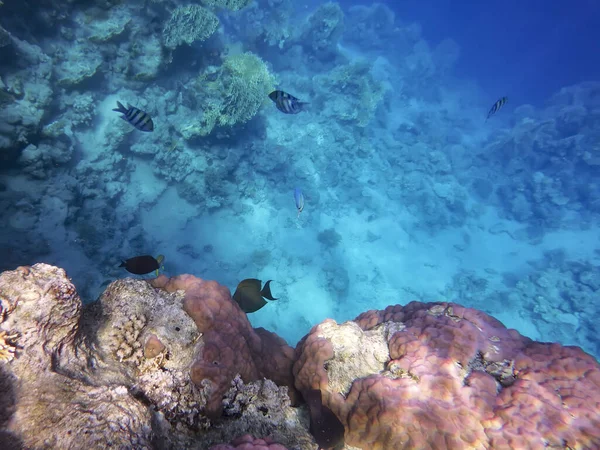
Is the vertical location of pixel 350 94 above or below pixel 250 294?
above

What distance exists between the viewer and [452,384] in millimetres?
2408

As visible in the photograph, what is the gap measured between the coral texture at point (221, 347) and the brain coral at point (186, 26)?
850cm

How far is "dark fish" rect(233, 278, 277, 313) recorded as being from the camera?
318 centimetres

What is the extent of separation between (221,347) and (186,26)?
376 inches

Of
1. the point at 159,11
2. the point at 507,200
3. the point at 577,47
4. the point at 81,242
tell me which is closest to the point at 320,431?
the point at 81,242

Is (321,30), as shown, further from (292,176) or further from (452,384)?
(452,384)

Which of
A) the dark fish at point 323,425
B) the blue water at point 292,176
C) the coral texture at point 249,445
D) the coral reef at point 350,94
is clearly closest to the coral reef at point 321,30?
the blue water at point 292,176

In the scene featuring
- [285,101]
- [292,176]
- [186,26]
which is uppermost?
[186,26]

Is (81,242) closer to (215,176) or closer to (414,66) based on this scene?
(215,176)

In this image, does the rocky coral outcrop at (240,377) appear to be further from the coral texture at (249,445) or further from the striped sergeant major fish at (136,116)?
the striped sergeant major fish at (136,116)

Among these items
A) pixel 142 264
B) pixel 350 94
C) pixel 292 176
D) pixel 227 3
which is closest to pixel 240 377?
pixel 142 264

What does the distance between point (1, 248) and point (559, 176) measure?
987 inches

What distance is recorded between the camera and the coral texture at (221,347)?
7.68 feet

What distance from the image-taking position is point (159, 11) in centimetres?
892
